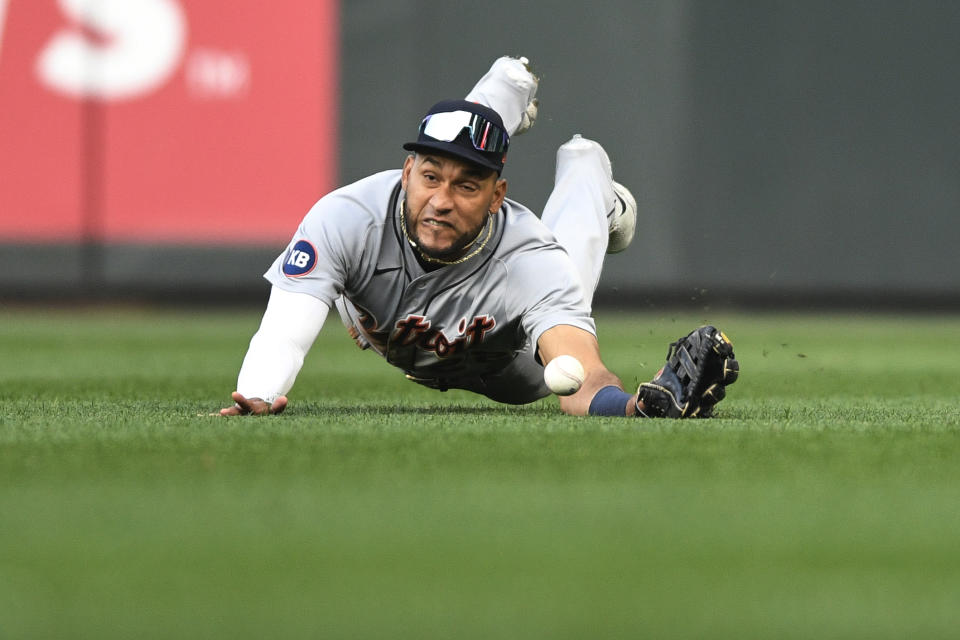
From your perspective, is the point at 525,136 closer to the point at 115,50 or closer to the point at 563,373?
the point at 115,50

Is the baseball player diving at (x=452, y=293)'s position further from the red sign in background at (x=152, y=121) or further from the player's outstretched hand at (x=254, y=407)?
the red sign in background at (x=152, y=121)

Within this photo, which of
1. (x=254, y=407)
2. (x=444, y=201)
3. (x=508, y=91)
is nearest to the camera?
(x=254, y=407)

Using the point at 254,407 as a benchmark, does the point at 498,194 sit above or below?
above

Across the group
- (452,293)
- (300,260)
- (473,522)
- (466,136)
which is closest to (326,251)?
(300,260)

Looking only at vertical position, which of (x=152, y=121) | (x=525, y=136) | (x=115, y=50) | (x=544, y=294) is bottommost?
(x=152, y=121)

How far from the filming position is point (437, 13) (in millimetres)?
13406

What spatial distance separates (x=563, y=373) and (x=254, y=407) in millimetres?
845

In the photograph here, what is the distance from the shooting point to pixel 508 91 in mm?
5438

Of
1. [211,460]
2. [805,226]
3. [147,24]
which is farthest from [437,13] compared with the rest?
[211,460]

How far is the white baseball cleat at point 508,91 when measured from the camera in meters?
5.41

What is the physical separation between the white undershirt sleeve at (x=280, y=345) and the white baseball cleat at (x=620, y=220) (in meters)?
1.62

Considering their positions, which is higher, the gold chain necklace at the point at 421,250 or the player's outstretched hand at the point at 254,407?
the gold chain necklace at the point at 421,250

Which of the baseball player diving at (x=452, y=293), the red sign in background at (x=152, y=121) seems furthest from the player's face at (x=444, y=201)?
the red sign in background at (x=152, y=121)

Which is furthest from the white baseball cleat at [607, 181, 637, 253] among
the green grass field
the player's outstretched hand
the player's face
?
the player's outstretched hand
